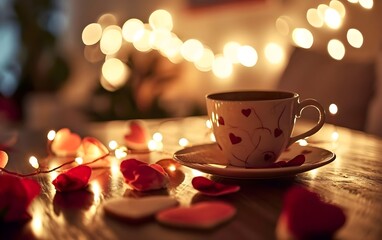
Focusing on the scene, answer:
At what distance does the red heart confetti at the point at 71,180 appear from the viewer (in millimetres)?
738

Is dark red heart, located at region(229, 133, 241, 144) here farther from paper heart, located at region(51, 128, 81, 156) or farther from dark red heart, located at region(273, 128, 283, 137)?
paper heart, located at region(51, 128, 81, 156)

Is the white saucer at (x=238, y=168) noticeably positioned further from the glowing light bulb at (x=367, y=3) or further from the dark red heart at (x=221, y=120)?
the glowing light bulb at (x=367, y=3)

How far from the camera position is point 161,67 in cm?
322

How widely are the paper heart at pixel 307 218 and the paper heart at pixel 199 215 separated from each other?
0.21 ft

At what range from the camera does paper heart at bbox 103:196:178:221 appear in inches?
23.5

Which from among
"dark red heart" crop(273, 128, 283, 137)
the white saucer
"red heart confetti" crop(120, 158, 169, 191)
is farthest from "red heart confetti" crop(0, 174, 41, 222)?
"dark red heart" crop(273, 128, 283, 137)

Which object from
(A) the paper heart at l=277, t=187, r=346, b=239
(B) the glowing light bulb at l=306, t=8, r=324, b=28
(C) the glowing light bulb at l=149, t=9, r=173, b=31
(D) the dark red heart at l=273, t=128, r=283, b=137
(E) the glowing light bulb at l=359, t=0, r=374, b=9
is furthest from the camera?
(C) the glowing light bulb at l=149, t=9, r=173, b=31

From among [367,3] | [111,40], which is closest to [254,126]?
[367,3]

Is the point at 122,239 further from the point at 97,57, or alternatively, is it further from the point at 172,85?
the point at 97,57

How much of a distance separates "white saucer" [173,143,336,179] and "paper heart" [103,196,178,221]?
119 mm

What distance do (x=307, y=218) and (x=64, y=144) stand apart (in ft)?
2.01

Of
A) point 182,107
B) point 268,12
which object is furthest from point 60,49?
point 268,12

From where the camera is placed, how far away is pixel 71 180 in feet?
2.43

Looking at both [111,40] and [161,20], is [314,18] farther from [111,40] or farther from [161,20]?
[111,40]
